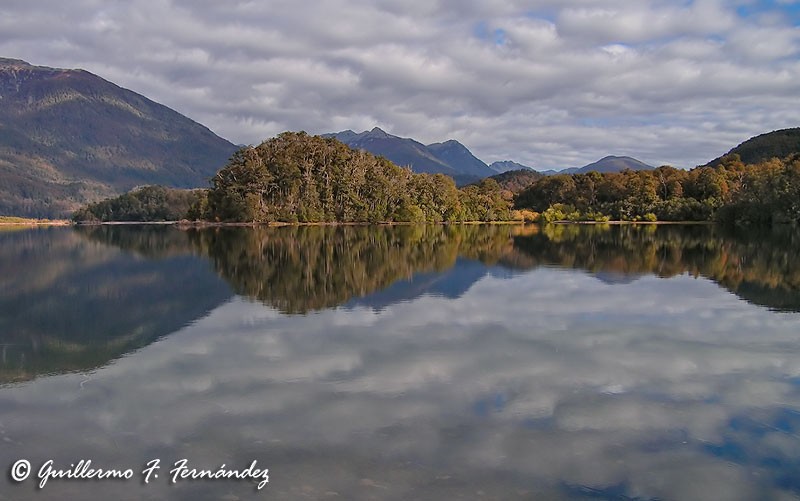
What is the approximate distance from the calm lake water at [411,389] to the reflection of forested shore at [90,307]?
113 millimetres

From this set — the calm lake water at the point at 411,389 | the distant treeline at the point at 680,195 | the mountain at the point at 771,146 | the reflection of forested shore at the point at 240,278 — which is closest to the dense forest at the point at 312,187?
the distant treeline at the point at 680,195

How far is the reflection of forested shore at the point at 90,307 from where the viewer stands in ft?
42.4

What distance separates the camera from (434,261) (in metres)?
32.1

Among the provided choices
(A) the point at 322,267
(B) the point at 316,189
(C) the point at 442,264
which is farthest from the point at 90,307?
(B) the point at 316,189

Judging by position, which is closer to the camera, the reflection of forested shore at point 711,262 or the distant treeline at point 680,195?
the reflection of forested shore at point 711,262

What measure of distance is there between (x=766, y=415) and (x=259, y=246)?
3695 cm

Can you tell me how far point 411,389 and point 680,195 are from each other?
10783cm

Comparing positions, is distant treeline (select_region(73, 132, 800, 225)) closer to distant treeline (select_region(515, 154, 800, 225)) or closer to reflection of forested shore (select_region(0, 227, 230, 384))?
distant treeline (select_region(515, 154, 800, 225))

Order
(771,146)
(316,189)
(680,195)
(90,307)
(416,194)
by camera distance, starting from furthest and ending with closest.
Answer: (771,146) → (680,195) → (416,194) → (316,189) → (90,307)

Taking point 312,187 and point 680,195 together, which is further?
point 680,195

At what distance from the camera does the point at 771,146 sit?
143500 mm

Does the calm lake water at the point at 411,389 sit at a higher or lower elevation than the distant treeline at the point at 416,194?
lower

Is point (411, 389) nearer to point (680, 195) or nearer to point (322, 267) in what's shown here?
point (322, 267)

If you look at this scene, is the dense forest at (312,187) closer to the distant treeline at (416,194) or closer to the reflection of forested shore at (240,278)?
the distant treeline at (416,194)
